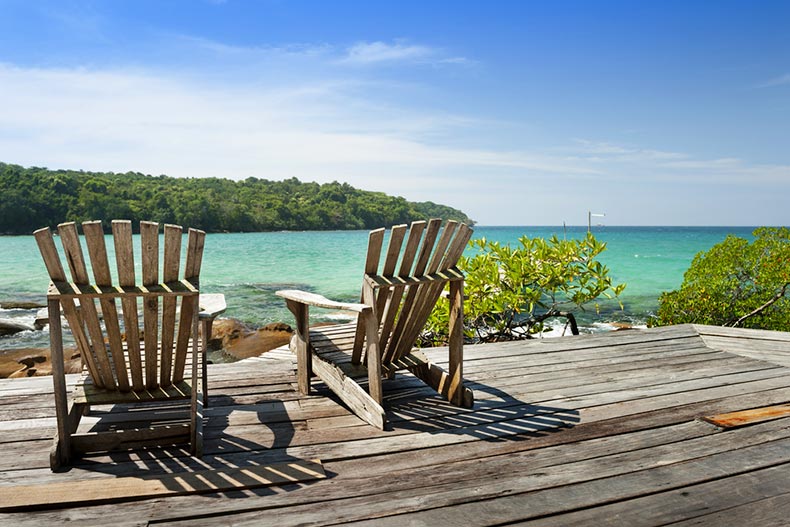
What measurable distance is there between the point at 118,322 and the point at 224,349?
786 cm

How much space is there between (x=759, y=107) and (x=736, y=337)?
147 ft

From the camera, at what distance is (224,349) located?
10.3 meters

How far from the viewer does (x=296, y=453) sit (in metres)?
2.86

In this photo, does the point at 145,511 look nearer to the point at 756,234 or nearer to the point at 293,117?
the point at 756,234

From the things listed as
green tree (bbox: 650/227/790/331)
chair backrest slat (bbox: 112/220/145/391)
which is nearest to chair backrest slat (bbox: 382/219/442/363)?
chair backrest slat (bbox: 112/220/145/391)

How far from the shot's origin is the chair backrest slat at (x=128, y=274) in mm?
2469

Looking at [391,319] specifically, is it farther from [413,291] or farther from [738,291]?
[738,291]

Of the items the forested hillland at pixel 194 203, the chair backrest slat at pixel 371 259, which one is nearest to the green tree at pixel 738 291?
the chair backrest slat at pixel 371 259

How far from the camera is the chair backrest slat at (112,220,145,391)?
2.47 metres

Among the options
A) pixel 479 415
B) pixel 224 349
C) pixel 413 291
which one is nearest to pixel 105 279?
pixel 413 291

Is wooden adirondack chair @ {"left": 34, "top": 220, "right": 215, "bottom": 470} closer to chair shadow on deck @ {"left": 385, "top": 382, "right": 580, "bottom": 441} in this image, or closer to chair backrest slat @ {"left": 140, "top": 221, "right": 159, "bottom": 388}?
chair backrest slat @ {"left": 140, "top": 221, "right": 159, "bottom": 388}

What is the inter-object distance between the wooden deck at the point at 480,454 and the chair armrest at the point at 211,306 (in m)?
0.69

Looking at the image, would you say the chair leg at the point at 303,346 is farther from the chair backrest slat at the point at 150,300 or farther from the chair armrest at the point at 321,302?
the chair backrest slat at the point at 150,300

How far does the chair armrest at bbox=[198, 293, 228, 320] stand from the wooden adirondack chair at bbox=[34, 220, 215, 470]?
34 cm
